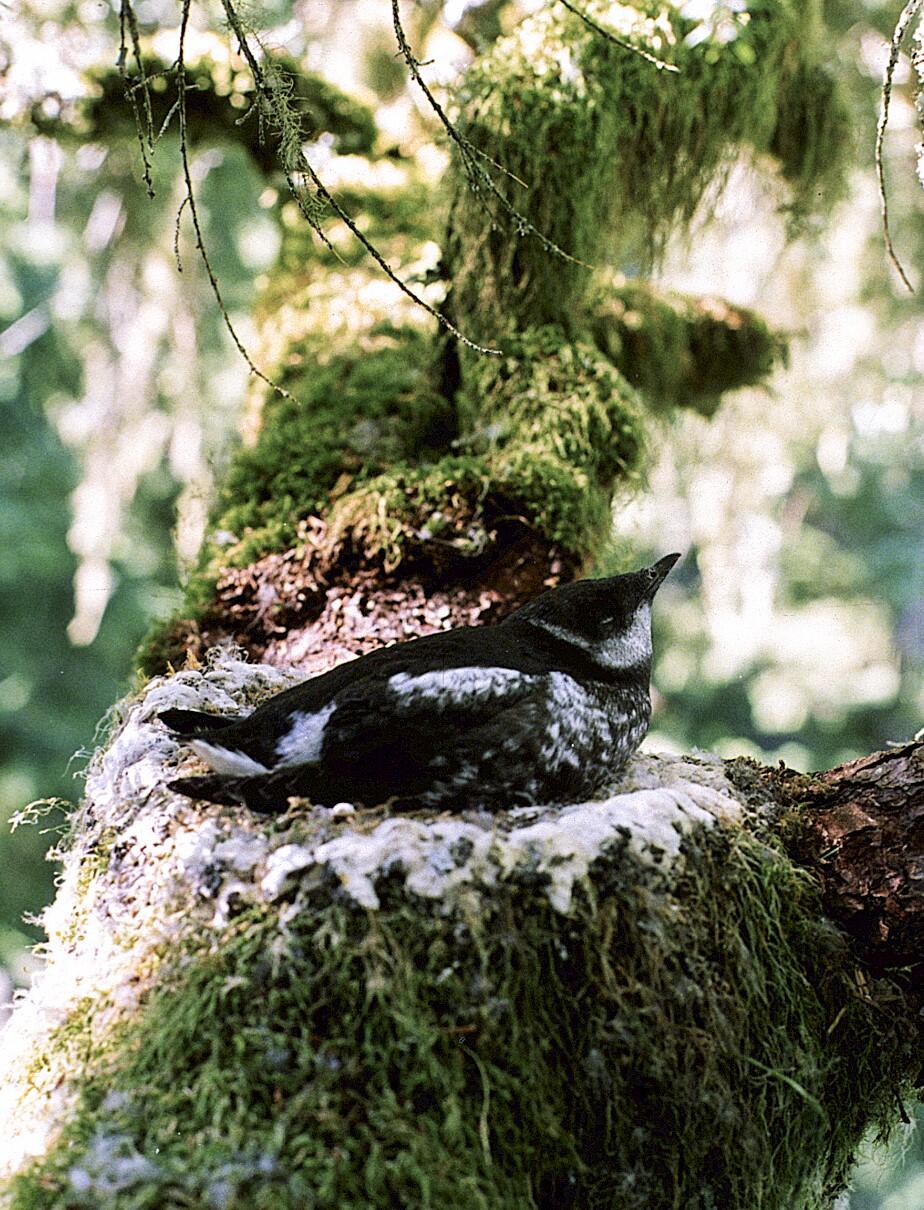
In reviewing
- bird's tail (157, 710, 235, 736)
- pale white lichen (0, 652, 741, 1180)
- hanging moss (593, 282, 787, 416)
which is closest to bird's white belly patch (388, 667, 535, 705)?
pale white lichen (0, 652, 741, 1180)

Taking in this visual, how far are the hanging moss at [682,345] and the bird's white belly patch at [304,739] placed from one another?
8.13ft

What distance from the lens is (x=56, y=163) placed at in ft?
15.9

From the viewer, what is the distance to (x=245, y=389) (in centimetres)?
521

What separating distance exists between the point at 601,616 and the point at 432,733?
2.14 feet

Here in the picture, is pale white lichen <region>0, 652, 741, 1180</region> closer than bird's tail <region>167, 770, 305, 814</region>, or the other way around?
pale white lichen <region>0, 652, 741, 1180</region>

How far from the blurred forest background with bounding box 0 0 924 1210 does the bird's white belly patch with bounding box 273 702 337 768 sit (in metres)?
0.83

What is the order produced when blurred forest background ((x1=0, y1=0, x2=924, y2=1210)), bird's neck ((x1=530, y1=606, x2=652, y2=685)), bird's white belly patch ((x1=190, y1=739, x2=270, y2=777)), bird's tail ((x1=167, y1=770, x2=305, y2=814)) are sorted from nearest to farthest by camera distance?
bird's tail ((x1=167, y1=770, x2=305, y2=814)), bird's white belly patch ((x1=190, y1=739, x2=270, y2=777)), bird's neck ((x1=530, y1=606, x2=652, y2=685)), blurred forest background ((x1=0, y1=0, x2=924, y2=1210))

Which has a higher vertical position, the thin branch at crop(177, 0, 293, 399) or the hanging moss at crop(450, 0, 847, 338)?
the hanging moss at crop(450, 0, 847, 338)

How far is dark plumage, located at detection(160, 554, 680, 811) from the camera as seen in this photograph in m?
2.21

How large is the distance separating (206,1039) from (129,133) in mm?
4058

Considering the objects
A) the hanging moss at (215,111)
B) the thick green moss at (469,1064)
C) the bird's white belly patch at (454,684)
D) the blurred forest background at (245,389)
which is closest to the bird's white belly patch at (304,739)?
the bird's white belly patch at (454,684)

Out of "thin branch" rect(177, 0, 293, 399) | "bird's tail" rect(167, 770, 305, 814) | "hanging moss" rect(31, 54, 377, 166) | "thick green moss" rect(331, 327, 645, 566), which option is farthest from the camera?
"hanging moss" rect(31, 54, 377, 166)

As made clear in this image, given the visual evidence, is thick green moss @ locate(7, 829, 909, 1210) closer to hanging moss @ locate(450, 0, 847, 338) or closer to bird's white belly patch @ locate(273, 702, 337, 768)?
bird's white belly patch @ locate(273, 702, 337, 768)

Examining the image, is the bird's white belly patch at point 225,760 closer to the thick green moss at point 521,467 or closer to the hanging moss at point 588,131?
the thick green moss at point 521,467
